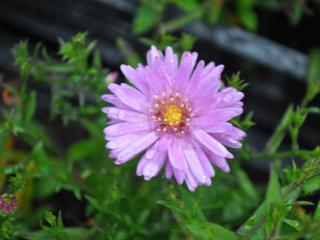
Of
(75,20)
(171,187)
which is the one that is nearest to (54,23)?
(75,20)

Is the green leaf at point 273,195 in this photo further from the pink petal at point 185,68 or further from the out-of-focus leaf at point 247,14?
the out-of-focus leaf at point 247,14

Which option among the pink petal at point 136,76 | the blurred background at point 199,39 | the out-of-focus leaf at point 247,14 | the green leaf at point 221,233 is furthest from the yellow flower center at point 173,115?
the out-of-focus leaf at point 247,14

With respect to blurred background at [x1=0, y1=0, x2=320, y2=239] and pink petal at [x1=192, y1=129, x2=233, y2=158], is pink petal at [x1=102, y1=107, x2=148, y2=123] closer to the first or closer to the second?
pink petal at [x1=192, y1=129, x2=233, y2=158]

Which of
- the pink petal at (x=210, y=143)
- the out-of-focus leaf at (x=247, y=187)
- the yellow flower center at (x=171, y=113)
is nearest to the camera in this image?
the pink petal at (x=210, y=143)

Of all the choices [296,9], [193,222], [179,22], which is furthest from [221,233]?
[296,9]

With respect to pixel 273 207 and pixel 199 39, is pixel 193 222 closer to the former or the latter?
pixel 273 207

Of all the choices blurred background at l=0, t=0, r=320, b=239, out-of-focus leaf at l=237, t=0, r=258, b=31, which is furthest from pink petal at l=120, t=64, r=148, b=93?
out-of-focus leaf at l=237, t=0, r=258, b=31
